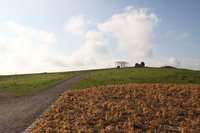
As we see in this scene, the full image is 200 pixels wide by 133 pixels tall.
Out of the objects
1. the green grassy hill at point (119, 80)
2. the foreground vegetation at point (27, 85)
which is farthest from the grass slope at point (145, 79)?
the foreground vegetation at point (27, 85)

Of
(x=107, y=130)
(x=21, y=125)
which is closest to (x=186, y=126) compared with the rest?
(x=107, y=130)

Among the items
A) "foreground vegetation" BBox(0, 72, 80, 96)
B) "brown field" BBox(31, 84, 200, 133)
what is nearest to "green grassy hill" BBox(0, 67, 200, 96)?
"foreground vegetation" BBox(0, 72, 80, 96)

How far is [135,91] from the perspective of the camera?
29.5 m

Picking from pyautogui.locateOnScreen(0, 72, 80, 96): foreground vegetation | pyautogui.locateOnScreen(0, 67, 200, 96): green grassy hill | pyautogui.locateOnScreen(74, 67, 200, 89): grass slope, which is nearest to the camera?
pyautogui.locateOnScreen(74, 67, 200, 89): grass slope

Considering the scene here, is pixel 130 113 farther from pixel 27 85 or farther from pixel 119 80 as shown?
pixel 27 85

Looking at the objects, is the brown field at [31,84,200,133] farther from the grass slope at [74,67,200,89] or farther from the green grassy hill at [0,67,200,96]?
the green grassy hill at [0,67,200,96]

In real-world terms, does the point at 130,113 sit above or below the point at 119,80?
below

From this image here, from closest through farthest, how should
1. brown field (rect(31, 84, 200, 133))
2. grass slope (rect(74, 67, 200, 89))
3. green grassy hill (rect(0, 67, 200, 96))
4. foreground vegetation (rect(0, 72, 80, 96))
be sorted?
brown field (rect(31, 84, 200, 133))
grass slope (rect(74, 67, 200, 89))
green grassy hill (rect(0, 67, 200, 96))
foreground vegetation (rect(0, 72, 80, 96))

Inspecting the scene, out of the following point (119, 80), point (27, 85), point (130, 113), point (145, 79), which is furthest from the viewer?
point (27, 85)

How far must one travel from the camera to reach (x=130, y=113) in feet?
68.8

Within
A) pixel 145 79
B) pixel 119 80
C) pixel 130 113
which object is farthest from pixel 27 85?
pixel 130 113

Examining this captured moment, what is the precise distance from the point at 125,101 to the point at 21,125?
27.0 feet

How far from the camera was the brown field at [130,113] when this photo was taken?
17.9 metres

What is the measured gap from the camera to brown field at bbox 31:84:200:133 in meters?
17.9
